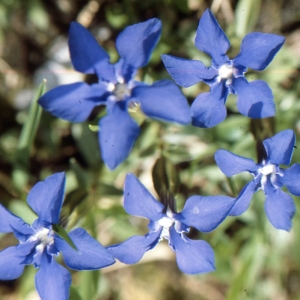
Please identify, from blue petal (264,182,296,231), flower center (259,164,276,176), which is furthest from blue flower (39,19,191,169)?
blue petal (264,182,296,231)

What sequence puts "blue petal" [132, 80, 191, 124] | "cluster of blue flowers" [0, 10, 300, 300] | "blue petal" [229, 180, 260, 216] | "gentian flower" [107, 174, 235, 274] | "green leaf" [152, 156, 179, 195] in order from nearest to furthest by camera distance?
"blue petal" [132, 80, 191, 124] < "cluster of blue flowers" [0, 10, 300, 300] < "gentian flower" [107, 174, 235, 274] < "blue petal" [229, 180, 260, 216] < "green leaf" [152, 156, 179, 195]

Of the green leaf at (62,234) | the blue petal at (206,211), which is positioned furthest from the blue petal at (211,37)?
the green leaf at (62,234)

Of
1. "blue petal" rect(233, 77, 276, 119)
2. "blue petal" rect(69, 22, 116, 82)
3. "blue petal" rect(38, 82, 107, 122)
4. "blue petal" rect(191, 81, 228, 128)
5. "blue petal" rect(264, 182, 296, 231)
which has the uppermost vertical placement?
"blue petal" rect(69, 22, 116, 82)

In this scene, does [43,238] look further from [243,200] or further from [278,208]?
[278,208]

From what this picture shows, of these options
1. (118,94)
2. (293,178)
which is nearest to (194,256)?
(293,178)

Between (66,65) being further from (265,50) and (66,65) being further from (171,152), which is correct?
(265,50)

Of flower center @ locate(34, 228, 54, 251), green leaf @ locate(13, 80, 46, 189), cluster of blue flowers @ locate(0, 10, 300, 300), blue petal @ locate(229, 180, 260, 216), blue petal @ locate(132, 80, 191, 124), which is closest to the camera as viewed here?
blue petal @ locate(132, 80, 191, 124)

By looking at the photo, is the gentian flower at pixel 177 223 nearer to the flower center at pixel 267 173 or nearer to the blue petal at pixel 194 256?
the blue petal at pixel 194 256

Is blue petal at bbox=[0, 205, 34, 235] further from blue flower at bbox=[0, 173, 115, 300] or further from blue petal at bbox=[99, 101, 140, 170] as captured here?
blue petal at bbox=[99, 101, 140, 170]
